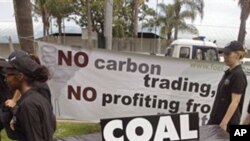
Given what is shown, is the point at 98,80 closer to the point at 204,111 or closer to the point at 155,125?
the point at 204,111

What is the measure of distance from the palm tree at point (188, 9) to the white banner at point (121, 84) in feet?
121

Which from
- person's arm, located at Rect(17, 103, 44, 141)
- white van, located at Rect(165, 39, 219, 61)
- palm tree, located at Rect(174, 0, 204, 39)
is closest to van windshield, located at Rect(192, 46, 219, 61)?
white van, located at Rect(165, 39, 219, 61)

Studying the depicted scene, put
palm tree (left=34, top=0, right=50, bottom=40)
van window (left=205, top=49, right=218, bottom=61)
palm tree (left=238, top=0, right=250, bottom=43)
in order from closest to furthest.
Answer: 1. van window (left=205, top=49, right=218, bottom=61)
2. palm tree (left=238, top=0, right=250, bottom=43)
3. palm tree (left=34, top=0, right=50, bottom=40)

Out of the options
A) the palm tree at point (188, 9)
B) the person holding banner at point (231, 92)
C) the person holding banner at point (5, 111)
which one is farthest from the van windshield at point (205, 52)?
the palm tree at point (188, 9)

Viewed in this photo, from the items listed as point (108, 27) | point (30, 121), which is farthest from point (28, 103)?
point (108, 27)

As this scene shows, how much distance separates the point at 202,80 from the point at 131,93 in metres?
1.14

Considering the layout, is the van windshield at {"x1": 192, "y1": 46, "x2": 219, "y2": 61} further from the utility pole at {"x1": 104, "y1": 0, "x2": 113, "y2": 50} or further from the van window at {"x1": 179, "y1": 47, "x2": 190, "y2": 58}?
the utility pole at {"x1": 104, "y1": 0, "x2": 113, "y2": 50}

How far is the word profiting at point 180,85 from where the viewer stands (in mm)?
7543

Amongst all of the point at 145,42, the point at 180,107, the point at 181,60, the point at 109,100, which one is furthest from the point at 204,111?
the point at 145,42

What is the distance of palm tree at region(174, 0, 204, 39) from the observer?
145 feet

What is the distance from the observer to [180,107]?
7.64m

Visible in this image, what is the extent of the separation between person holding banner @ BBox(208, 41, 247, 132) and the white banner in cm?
227

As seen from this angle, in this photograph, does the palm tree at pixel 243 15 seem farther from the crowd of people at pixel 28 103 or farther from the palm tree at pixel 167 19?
the crowd of people at pixel 28 103

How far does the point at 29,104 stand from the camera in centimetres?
305
